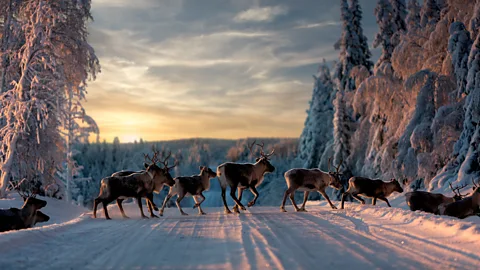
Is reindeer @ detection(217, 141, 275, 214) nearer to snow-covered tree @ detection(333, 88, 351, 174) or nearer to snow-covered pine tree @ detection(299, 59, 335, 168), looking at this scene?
snow-covered tree @ detection(333, 88, 351, 174)

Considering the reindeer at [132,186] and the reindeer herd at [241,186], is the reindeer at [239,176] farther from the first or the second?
the reindeer at [132,186]

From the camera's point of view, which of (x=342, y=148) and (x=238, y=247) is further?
(x=342, y=148)

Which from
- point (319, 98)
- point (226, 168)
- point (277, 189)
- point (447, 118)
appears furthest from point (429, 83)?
point (277, 189)

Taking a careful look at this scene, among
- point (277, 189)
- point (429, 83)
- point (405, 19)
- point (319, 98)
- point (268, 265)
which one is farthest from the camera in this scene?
point (277, 189)

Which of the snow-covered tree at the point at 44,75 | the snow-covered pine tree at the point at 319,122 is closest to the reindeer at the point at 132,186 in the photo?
the snow-covered tree at the point at 44,75

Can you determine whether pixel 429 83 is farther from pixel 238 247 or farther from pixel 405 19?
pixel 238 247

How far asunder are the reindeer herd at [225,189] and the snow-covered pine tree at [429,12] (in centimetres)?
1465

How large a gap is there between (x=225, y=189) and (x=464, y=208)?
7.29 metres

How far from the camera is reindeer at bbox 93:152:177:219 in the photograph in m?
12.4

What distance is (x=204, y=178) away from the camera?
15883 millimetres

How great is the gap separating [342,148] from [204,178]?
72.2 feet

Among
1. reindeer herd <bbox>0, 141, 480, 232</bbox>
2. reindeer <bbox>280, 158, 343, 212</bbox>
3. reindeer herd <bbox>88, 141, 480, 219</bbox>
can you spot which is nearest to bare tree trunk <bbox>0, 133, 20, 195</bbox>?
reindeer herd <bbox>0, 141, 480, 232</bbox>

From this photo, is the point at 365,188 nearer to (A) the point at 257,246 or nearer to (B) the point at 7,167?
(A) the point at 257,246

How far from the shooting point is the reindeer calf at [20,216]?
414 inches
